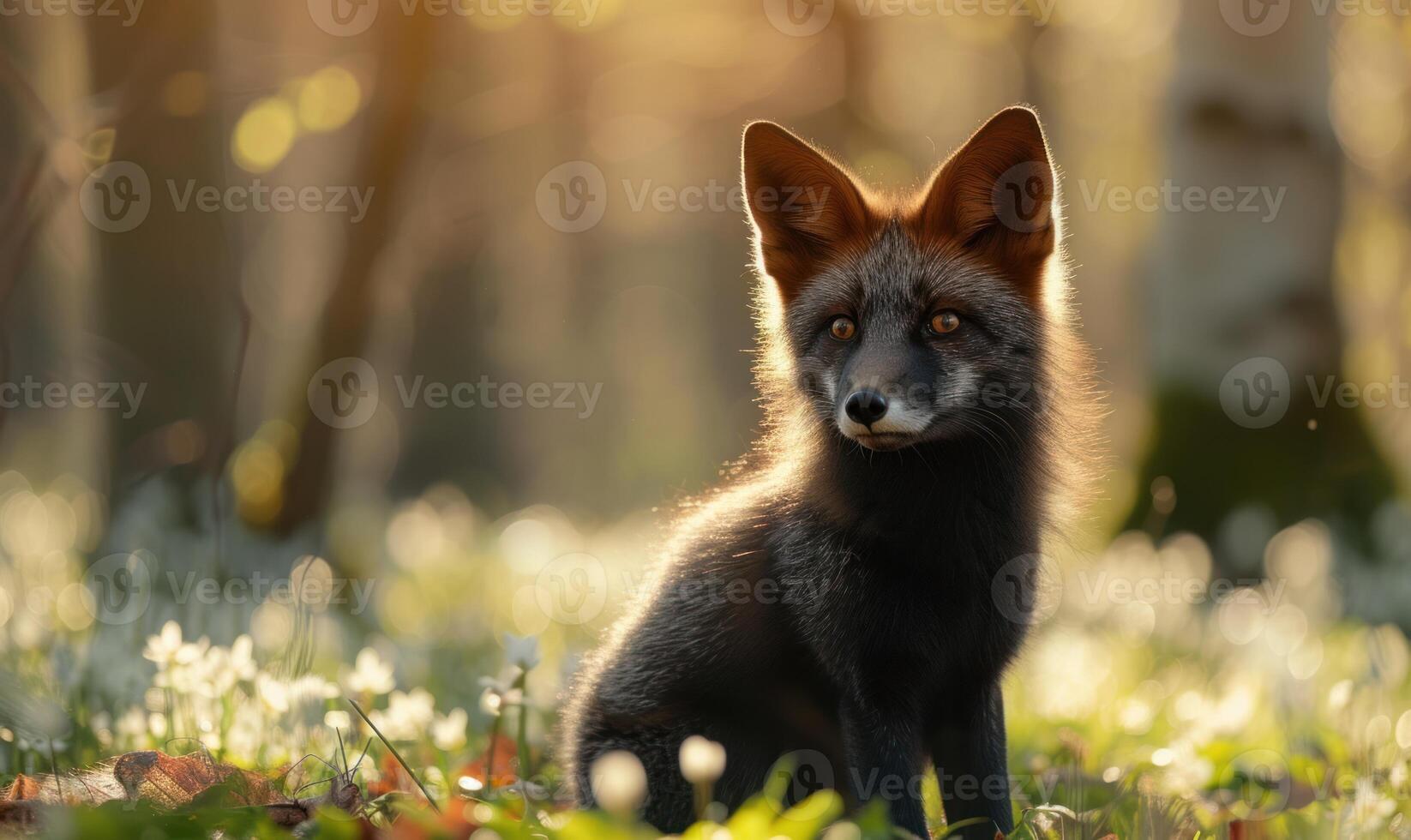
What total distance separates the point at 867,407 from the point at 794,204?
3.89 ft

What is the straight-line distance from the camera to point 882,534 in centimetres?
407

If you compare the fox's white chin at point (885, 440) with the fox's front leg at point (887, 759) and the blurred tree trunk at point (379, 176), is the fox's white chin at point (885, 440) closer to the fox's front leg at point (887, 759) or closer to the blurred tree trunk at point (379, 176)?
the fox's front leg at point (887, 759)

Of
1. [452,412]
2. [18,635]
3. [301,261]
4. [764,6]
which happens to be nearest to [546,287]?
[452,412]

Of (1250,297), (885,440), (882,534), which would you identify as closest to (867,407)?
(885,440)

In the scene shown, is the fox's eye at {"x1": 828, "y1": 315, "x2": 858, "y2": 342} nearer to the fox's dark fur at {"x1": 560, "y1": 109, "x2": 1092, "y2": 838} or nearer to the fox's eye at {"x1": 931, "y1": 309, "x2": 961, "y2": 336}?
the fox's dark fur at {"x1": 560, "y1": 109, "x2": 1092, "y2": 838}

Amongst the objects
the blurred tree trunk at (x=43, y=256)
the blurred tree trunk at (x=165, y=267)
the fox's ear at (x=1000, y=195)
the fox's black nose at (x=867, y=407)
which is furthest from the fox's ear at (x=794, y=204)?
the blurred tree trunk at (x=165, y=267)

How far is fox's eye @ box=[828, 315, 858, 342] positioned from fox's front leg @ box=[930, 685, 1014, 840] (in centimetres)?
136

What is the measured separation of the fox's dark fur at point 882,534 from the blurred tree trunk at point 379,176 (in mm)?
6196

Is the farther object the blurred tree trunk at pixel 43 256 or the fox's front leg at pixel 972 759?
the blurred tree trunk at pixel 43 256

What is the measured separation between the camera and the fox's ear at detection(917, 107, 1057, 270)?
165 inches

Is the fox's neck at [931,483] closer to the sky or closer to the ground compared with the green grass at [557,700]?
closer to the sky

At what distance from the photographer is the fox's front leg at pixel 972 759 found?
4.08 metres

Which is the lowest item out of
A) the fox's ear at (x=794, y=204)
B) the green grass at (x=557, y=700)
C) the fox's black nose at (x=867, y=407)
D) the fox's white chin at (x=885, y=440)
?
the green grass at (x=557, y=700)

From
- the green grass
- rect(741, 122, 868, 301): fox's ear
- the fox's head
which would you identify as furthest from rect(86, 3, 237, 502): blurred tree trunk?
the fox's head
